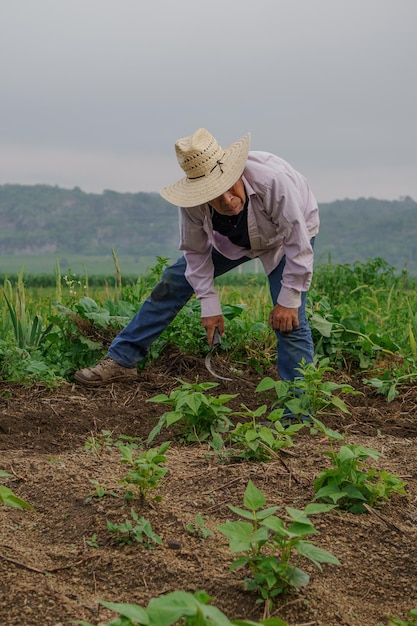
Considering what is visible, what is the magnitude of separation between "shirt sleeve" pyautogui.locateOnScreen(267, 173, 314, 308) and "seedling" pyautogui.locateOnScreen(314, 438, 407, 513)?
1.38 metres

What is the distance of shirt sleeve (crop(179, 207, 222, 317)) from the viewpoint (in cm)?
413

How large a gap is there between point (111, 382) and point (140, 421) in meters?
0.69

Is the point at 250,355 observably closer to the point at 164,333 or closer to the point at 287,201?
the point at 164,333

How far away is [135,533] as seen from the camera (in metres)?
2.37

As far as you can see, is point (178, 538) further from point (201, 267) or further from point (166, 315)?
point (166, 315)

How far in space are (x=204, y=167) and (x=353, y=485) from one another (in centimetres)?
161

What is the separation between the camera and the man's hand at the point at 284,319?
3.99m

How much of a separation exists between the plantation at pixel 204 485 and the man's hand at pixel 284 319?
0.41 meters

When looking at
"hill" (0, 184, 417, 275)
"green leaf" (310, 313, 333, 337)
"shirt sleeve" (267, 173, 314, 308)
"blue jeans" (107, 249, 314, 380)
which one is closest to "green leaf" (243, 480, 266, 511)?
"shirt sleeve" (267, 173, 314, 308)

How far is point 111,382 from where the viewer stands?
477 cm

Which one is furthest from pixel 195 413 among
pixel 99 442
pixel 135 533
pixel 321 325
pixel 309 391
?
pixel 321 325

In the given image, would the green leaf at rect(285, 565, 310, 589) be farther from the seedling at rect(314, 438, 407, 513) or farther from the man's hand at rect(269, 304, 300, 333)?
the man's hand at rect(269, 304, 300, 333)

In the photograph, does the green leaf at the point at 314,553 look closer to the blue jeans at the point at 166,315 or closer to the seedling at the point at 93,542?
the seedling at the point at 93,542

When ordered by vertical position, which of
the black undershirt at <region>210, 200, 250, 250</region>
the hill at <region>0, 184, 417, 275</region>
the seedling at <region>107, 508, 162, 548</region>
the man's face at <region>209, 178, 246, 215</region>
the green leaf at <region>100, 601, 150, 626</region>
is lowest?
the hill at <region>0, 184, 417, 275</region>
